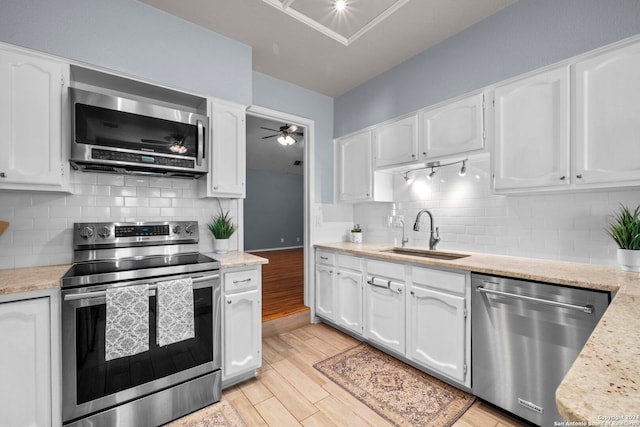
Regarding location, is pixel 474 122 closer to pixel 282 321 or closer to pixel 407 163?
pixel 407 163

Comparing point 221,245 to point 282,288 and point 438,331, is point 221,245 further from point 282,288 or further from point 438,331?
point 282,288

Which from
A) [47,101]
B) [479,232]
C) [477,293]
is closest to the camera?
[47,101]

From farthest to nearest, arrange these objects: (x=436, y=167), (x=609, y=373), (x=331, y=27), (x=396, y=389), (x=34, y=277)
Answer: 1. (x=436, y=167)
2. (x=331, y=27)
3. (x=396, y=389)
4. (x=34, y=277)
5. (x=609, y=373)

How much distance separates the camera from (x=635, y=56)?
161 cm

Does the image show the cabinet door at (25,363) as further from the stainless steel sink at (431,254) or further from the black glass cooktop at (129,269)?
the stainless steel sink at (431,254)

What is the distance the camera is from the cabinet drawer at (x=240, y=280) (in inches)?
81.8

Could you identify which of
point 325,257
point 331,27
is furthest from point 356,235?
point 331,27

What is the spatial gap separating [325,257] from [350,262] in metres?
0.41

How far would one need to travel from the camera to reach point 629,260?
5.47 feet

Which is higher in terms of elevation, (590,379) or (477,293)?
(590,379)

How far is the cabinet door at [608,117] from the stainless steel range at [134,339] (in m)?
2.45

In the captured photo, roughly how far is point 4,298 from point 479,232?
312 centimetres

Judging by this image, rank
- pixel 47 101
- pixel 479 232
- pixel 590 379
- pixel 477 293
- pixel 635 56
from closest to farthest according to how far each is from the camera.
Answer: pixel 590 379, pixel 635 56, pixel 47 101, pixel 477 293, pixel 479 232

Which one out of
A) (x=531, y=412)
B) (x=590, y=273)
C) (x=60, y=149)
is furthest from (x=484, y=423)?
(x=60, y=149)
